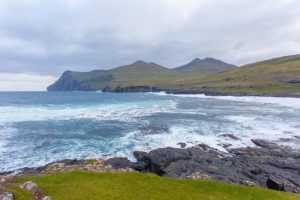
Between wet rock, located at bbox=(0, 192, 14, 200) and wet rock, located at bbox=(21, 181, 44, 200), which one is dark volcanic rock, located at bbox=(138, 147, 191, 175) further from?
wet rock, located at bbox=(0, 192, 14, 200)

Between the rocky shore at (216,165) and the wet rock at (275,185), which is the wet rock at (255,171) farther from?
the wet rock at (275,185)

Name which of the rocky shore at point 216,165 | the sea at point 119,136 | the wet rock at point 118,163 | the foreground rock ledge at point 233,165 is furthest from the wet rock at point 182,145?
the wet rock at point 118,163

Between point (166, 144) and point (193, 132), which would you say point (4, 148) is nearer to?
point (166, 144)

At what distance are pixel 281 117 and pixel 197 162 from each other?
46824 mm

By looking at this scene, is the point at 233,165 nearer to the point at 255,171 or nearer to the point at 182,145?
the point at 255,171

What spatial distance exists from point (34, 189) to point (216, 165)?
18345 mm

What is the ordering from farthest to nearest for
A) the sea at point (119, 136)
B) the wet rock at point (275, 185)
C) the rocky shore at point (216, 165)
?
the sea at point (119, 136) < the rocky shore at point (216, 165) < the wet rock at point (275, 185)

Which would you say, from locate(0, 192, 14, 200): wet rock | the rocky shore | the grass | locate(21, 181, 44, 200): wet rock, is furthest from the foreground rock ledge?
locate(0, 192, 14, 200): wet rock

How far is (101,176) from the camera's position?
21703 millimetres

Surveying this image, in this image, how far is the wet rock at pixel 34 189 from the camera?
60.2 ft

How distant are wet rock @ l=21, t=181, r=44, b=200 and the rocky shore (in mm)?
7801

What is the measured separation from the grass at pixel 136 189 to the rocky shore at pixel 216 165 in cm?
512

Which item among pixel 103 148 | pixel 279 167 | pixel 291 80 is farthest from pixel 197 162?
pixel 291 80

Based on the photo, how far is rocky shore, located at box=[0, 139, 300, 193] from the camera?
88.9ft
